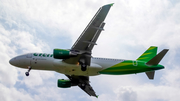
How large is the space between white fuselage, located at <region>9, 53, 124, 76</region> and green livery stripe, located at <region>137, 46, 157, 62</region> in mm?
5476

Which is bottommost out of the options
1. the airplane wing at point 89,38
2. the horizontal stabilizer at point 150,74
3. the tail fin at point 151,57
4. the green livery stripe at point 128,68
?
the horizontal stabilizer at point 150,74

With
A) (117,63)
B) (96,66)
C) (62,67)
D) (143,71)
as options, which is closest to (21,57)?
(62,67)

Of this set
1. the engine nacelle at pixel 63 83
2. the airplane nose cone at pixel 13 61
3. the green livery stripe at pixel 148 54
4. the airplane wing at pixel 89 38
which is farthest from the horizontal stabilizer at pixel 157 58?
the airplane nose cone at pixel 13 61

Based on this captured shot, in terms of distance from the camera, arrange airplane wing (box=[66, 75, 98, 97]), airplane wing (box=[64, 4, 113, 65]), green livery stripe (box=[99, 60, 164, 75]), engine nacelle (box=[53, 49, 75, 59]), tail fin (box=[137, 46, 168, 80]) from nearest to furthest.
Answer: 1. airplane wing (box=[64, 4, 113, 65])
2. engine nacelle (box=[53, 49, 75, 59])
3. tail fin (box=[137, 46, 168, 80])
4. green livery stripe (box=[99, 60, 164, 75])
5. airplane wing (box=[66, 75, 98, 97])

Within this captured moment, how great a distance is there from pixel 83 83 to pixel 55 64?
1124 centimetres

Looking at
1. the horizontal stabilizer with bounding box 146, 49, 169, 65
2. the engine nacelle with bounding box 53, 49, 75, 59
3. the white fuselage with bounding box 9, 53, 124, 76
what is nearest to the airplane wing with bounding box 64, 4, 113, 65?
the engine nacelle with bounding box 53, 49, 75, 59

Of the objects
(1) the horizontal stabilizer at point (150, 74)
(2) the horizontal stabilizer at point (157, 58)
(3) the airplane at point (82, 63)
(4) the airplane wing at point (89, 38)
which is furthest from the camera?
(1) the horizontal stabilizer at point (150, 74)

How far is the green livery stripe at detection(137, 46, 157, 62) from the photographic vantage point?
3952 cm

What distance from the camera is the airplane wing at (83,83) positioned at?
44175mm

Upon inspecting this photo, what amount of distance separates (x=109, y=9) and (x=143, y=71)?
1427 cm

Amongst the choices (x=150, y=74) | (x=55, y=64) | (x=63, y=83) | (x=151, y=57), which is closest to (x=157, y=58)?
(x=151, y=57)

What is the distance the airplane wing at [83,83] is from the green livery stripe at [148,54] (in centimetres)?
1197

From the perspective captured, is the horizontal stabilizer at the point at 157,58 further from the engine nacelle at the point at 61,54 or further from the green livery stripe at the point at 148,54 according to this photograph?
the engine nacelle at the point at 61,54

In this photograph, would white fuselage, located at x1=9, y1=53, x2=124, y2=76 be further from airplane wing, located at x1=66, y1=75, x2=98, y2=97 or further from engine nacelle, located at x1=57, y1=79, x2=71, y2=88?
airplane wing, located at x1=66, y1=75, x2=98, y2=97
